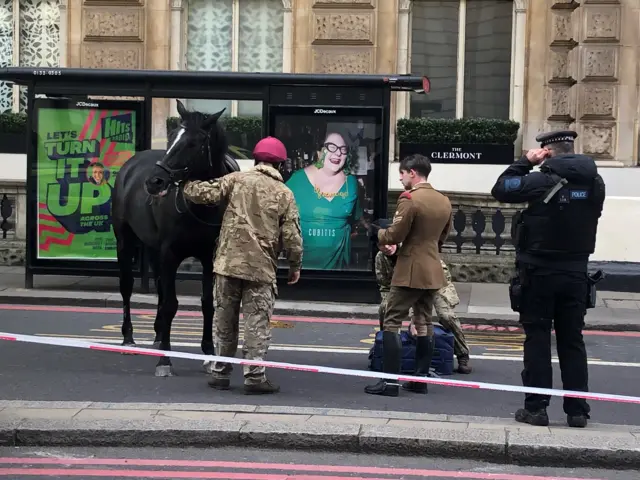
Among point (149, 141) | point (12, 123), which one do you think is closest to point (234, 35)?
point (12, 123)

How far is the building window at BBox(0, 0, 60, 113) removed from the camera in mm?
18234

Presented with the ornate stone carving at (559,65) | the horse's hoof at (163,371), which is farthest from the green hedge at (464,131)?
the horse's hoof at (163,371)

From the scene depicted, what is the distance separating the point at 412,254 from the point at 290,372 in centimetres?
171

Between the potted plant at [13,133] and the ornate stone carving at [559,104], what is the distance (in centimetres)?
860

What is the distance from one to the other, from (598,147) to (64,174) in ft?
27.1

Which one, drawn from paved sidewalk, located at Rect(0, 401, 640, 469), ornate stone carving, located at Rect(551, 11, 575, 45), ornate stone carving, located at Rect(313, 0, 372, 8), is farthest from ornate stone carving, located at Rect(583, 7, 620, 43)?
paved sidewalk, located at Rect(0, 401, 640, 469)

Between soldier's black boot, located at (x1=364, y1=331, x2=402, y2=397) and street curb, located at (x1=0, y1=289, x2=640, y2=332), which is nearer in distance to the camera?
soldier's black boot, located at (x1=364, y1=331, x2=402, y2=397)

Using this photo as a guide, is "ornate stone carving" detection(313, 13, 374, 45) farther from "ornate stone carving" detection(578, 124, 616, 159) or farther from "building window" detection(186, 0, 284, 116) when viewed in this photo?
"ornate stone carving" detection(578, 124, 616, 159)

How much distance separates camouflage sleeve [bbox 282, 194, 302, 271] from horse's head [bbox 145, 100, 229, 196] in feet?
2.66

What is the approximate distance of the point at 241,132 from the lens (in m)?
14.6

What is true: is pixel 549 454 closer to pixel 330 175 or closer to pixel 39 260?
pixel 330 175

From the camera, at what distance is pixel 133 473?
598cm

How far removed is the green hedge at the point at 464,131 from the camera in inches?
664

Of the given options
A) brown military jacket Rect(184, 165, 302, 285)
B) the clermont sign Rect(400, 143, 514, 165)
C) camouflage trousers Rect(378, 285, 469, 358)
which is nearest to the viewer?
brown military jacket Rect(184, 165, 302, 285)
